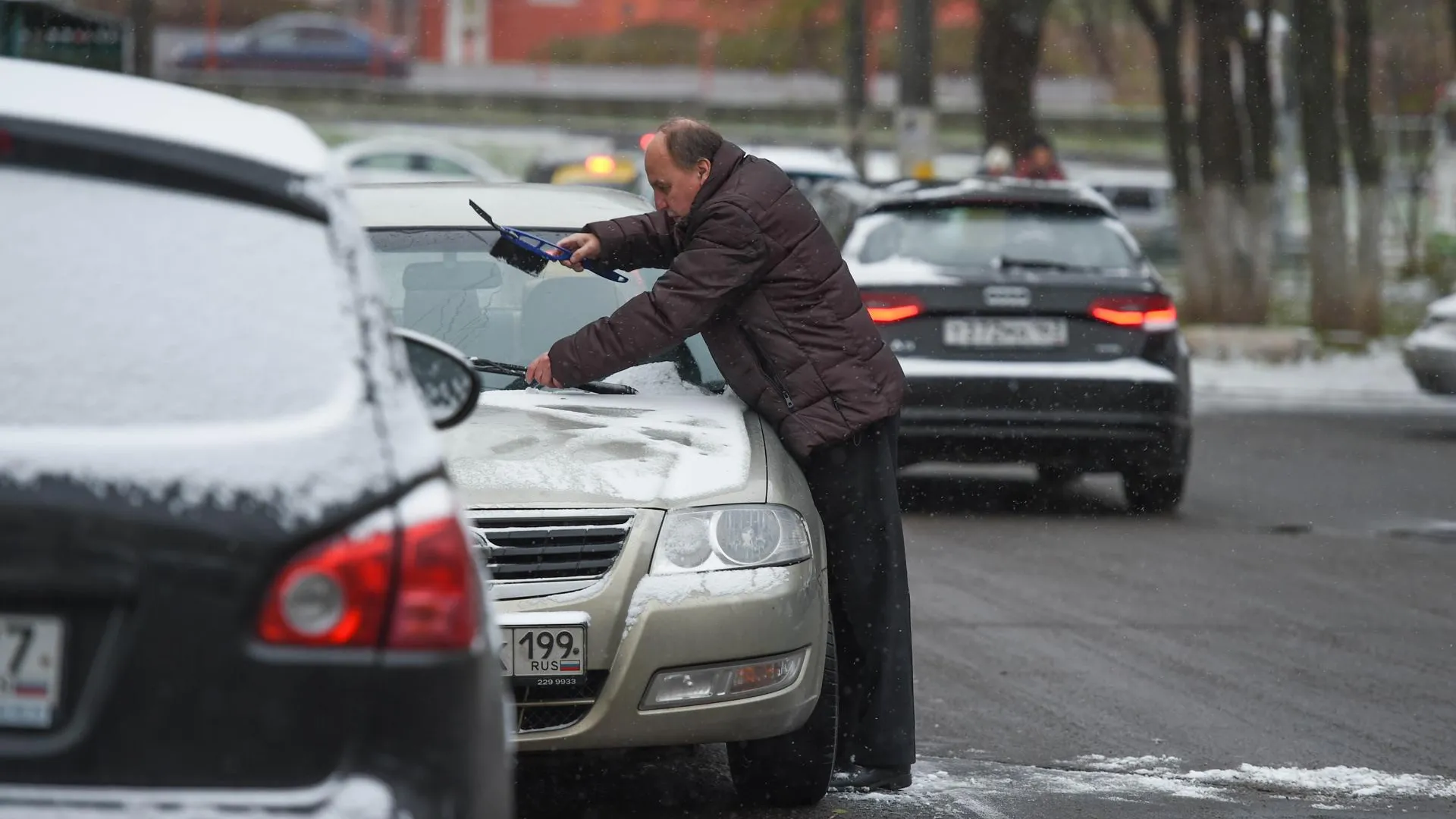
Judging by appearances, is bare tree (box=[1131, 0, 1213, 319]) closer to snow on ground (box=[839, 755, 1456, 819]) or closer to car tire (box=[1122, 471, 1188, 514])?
car tire (box=[1122, 471, 1188, 514])

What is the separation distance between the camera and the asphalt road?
215 inches

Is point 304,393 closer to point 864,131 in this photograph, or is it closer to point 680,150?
point 680,150

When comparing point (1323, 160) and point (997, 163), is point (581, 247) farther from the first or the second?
point (1323, 160)

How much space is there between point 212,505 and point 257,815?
365 mm

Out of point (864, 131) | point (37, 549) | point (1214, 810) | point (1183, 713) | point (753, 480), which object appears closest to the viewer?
point (37, 549)

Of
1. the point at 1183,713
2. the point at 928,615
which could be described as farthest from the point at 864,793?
the point at 928,615

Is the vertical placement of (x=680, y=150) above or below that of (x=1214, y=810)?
above

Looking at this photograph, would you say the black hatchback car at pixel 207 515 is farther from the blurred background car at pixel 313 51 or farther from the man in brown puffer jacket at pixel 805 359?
the blurred background car at pixel 313 51

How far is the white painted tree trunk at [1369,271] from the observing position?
22.0 m

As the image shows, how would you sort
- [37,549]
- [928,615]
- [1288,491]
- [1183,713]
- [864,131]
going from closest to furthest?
[37,549], [1183,713], [928,615], [1288,491], [864,131]

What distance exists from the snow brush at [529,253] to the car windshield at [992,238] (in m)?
4.63

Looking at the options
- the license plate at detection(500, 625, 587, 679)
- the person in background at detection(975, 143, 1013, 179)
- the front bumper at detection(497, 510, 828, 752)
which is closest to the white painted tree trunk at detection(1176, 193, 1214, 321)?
the person in background at detection(975, 143, 1013, 179)

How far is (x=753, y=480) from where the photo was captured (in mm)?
4820

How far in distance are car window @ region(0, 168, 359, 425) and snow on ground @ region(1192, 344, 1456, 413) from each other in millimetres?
14392
